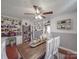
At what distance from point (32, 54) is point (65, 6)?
0.73 metres

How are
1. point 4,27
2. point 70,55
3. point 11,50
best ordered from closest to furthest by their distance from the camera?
point 4,27
point 11,50
point 70,55

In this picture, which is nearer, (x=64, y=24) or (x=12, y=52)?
(x=12, y=52)

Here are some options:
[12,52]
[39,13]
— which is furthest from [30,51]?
[39,13]

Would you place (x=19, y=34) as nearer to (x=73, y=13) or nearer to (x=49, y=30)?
(x=49, y=30)

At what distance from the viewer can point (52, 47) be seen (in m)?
1.33

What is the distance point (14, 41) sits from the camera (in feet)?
3.84

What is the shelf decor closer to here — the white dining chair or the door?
the white dining chair

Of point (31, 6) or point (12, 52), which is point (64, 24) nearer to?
point (31, 6)

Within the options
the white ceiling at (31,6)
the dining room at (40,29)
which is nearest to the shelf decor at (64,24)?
the dining room at (40,29)

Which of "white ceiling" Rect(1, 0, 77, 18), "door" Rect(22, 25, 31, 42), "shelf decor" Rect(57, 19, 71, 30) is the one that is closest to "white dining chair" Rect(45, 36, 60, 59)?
"shelf decor" Rect(57, 19, 71, 30)

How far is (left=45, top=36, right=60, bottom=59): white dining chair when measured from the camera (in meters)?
1.29

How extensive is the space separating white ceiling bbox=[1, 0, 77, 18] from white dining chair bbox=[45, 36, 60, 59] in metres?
0.35

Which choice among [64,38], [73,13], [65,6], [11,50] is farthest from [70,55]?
[11,50]

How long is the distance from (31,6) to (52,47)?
0.59 metres
